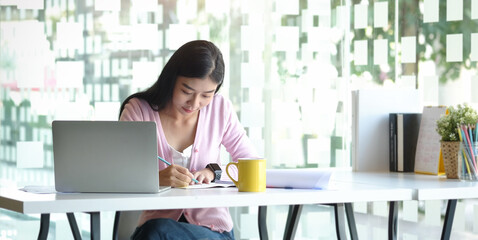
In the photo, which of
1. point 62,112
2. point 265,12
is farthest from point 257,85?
point 62,112

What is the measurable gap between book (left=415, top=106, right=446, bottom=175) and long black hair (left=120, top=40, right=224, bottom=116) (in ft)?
3.13

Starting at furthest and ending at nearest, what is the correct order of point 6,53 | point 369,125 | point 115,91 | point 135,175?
point 115,91 → point 6,53 → point 369,125 → point 135,175

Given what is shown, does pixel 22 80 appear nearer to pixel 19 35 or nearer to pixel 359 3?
pixel 19 35

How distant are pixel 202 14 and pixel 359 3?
1.08 metres

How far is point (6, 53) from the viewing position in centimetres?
386

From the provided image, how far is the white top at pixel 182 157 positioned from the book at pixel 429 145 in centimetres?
101

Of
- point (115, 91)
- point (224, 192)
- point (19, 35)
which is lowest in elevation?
point (224, 192)

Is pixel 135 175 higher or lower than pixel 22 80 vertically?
lower

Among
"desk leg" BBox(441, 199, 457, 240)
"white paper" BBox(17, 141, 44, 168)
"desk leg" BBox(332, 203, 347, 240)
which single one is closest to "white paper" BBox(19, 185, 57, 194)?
"desk leg" BBox(332, 203, 347, 240)

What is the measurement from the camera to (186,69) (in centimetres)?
243

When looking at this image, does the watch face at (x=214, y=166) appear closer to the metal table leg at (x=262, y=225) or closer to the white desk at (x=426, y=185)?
the white desk at (x=426, y=185)

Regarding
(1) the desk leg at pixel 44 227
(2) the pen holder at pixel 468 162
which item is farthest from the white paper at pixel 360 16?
(1) the desk leg at pixel 44 227

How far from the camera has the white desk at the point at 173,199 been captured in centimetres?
181

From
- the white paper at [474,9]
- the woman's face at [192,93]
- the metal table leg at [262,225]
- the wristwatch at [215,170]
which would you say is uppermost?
the white paper at [474,9]
